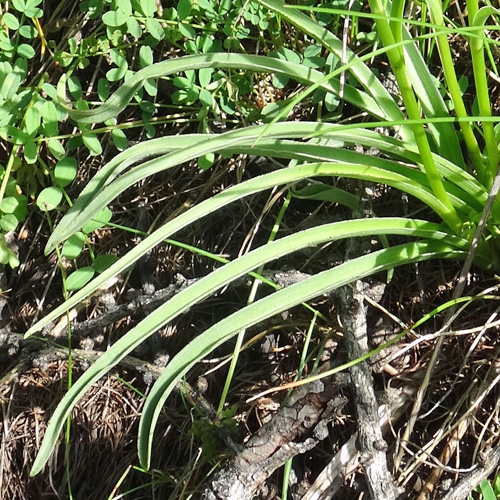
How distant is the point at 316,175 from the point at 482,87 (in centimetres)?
25

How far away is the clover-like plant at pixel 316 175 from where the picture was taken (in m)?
0.76

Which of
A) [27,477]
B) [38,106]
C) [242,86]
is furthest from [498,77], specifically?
[27,477]

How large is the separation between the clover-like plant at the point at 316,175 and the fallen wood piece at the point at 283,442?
14cm

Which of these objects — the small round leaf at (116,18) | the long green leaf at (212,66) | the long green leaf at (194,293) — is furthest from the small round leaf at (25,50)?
the long green leaf at (194,293)

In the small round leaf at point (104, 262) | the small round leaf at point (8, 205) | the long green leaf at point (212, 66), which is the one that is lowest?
the small round leaf at point (104, 262)

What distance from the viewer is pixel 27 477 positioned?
1.12 meters

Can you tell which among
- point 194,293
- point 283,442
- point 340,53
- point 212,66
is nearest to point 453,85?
point 340,53

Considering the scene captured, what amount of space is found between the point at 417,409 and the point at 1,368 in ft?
2.64

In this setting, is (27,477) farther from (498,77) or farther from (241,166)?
(498,77)

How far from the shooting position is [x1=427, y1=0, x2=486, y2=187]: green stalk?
754 mm

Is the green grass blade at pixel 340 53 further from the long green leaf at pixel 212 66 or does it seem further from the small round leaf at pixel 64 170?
the small round leaf at pixel 64 170

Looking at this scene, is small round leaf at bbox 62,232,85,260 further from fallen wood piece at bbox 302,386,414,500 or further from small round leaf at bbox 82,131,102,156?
fallen wood piece at bbox 302,386,414,500

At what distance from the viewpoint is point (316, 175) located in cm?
80

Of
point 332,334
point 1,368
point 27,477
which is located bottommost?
point 27,477
